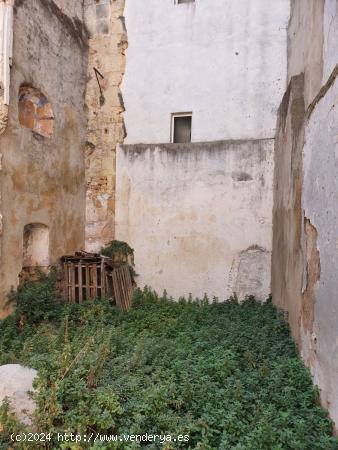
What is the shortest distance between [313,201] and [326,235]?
0.70 meters

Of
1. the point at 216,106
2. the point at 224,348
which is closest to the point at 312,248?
the point at 224,348

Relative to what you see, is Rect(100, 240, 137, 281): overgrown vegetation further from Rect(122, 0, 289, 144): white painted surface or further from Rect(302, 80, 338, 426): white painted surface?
Rect(302, 80, 338, 426): white painted surface

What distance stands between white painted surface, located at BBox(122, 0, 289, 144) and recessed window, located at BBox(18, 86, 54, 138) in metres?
2.21

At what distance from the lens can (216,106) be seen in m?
9.16

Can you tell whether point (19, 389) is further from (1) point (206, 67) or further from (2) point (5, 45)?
(1) point (206, 67)

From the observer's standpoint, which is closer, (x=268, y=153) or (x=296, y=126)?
(x=296, y=126)

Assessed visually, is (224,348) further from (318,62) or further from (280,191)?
(318,62)

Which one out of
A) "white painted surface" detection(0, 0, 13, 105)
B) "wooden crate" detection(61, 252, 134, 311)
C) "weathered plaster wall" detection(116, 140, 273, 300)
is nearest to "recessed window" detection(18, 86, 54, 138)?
"white painted surface" detection(0, 0, 13, 105)

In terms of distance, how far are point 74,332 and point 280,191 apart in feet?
15.8

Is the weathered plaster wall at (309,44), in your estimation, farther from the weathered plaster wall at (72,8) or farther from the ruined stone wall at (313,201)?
the weathered plaster wall at (72,8)

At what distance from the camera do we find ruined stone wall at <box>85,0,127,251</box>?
9.88 meters

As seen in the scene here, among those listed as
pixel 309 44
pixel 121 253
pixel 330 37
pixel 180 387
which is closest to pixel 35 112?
pixel 121 253

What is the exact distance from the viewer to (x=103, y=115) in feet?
32.7

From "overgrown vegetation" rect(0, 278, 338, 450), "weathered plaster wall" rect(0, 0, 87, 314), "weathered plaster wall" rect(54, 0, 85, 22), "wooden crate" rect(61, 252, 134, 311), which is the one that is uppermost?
"weathered plaster wall" rect(54, 0, 85, 22)
